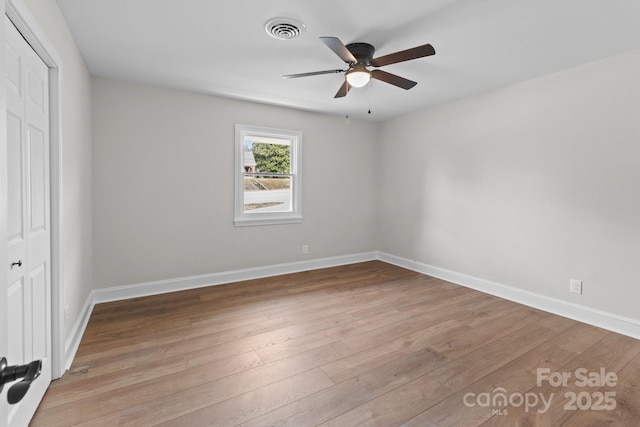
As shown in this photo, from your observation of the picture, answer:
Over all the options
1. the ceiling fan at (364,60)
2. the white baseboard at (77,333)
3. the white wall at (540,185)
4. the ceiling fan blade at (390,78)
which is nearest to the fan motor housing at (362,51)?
the ceiling fan at (364,60)

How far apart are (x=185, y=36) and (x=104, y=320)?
270cm

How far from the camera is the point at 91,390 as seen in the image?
1.91 meters

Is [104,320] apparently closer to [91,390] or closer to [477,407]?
[91,390]

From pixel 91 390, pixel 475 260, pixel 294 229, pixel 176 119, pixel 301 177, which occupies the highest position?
pixel 176 119

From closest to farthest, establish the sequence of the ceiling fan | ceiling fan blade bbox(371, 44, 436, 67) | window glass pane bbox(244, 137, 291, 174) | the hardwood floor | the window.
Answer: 1. the hardwood floor
2. ceiling fan blade bbox(371, 44, 436, 67)
3. the ceiling fan
4. the window
5. window glass pane bbox(244, 137, 291, 174)

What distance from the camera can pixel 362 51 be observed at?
8.33 ft

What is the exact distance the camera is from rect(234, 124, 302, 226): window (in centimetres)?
414

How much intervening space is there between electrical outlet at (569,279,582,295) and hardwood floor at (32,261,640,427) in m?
0.31

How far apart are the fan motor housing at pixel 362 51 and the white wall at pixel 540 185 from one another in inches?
78.7

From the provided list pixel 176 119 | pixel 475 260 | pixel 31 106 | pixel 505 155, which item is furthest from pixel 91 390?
pixel 505 155

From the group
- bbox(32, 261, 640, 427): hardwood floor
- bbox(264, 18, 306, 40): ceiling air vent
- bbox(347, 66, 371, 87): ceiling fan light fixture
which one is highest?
bbox(264, 18, 306, 40): ceiling air vent

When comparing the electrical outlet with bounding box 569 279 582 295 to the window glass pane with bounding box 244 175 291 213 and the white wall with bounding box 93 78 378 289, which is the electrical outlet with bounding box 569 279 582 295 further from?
the window glass pane with bounding box 244 175 291 213

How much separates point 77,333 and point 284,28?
2.96 meters

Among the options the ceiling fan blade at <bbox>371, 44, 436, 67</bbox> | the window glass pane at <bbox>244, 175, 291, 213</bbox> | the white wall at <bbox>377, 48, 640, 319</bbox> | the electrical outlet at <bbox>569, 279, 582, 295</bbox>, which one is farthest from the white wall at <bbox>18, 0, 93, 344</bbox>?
the electrical outlet at <bbox>569, 279, 582, 295</bbox>
